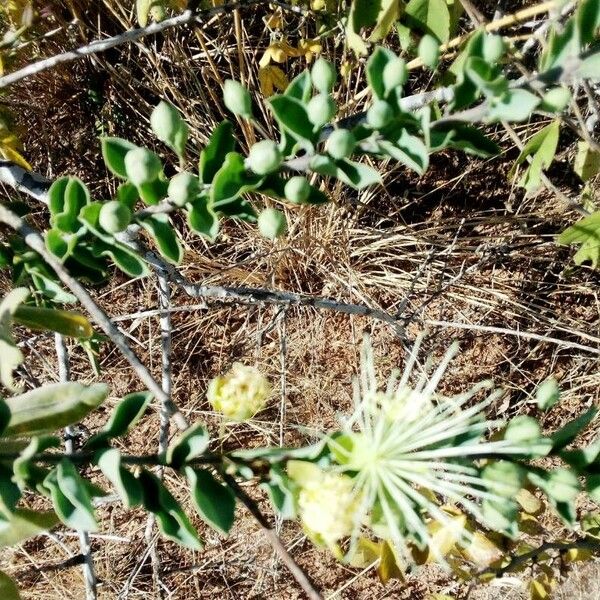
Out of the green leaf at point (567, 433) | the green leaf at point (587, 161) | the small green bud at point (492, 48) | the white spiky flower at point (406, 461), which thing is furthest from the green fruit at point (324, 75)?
the green leaf at point (587, 161)

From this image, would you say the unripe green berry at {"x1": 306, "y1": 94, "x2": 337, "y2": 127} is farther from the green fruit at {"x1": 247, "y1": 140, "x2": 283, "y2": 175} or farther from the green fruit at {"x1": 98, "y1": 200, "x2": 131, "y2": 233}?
the green fruit at {"x1": 98, "y1": 200, "x2": 131, "y2": 233}

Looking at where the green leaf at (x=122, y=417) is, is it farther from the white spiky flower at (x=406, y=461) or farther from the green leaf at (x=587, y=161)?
the green leaf at (x=587, y=161)

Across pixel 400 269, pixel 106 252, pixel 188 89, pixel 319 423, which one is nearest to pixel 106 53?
pixel 188 89

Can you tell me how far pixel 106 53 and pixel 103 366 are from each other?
951 millimetres

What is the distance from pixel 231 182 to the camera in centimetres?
63

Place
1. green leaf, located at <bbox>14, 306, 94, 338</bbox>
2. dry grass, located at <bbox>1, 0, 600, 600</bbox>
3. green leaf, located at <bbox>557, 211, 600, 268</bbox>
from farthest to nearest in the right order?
1. dry grass, located at <bbox>1, 0, 600, 600</bbox>
2. green leaf, located at <bbox>557, 211, 600, 268</bbox>
3. green leaf, located at <bbox>14, 306, 94, 338</bbox>

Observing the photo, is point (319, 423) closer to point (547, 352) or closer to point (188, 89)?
point (547, 352)

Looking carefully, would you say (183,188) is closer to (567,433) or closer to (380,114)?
(380,114)

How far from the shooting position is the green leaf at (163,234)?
68cm

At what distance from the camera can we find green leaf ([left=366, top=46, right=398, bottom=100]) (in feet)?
1.97

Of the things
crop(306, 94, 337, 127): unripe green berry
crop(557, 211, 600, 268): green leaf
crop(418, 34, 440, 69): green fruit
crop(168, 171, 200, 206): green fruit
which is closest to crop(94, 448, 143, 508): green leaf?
crop(168, 171, 200, 206): green fruit

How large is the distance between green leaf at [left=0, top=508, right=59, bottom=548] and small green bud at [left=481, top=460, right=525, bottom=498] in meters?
0.46

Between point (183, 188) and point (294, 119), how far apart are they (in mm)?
118

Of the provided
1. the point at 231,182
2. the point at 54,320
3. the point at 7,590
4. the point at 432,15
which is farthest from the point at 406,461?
the point at 432,15
